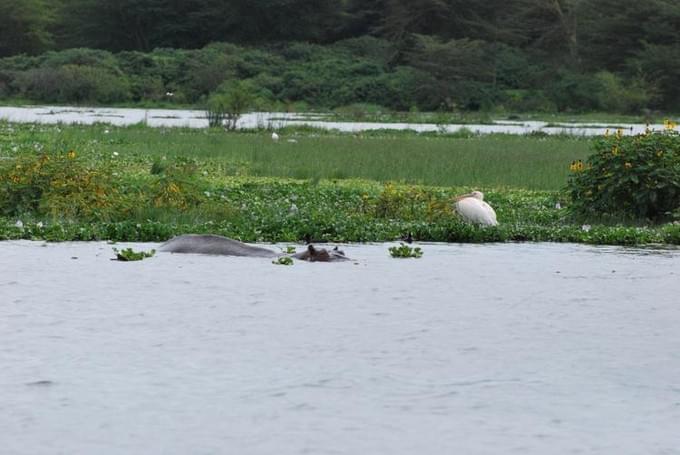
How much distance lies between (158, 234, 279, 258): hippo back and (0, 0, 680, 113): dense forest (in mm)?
44196

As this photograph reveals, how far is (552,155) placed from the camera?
2778 cm

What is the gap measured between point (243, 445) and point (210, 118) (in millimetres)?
32009

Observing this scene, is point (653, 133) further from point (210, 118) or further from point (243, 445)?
point (210, 118)

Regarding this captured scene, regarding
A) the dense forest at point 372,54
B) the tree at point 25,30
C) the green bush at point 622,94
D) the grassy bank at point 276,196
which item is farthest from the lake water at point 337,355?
the tree at point 25,30

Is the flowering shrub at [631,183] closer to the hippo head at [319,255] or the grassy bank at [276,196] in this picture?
the grassy bank at [276,196]

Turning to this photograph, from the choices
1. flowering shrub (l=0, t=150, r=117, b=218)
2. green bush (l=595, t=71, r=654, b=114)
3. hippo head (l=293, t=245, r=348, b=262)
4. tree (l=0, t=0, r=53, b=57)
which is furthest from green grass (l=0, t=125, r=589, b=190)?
tree (l=0, t=0, r=53, b=57)

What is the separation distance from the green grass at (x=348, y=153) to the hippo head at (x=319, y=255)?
7.77 m

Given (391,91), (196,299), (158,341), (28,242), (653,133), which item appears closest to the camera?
(158,341)

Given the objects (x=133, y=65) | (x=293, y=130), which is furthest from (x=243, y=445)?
(x=133, y=65)

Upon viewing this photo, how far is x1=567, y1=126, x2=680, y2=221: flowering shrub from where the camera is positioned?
15.9m

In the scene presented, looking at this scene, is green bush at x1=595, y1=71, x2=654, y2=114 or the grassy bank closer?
the grassy bank

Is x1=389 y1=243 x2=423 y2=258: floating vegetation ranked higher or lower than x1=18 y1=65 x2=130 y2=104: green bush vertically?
lower

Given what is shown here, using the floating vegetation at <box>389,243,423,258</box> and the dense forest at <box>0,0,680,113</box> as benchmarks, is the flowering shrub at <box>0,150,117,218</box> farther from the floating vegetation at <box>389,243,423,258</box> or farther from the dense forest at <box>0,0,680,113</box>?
the dense forest at <box>0,0,680,113</box>

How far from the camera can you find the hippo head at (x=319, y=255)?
12500 mm
